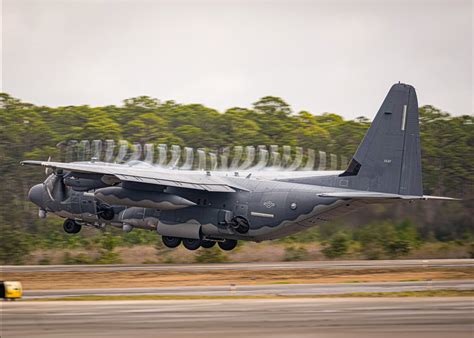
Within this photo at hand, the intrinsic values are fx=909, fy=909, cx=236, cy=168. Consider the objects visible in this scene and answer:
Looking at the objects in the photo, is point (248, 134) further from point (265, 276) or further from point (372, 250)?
point (265, 276)

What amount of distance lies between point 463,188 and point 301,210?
15826 mm

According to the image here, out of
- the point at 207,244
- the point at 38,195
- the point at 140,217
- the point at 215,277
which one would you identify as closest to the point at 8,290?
the point at 215,277

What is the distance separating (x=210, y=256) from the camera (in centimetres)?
4506

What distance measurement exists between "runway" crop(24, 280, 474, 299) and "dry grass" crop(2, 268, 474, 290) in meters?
2.02

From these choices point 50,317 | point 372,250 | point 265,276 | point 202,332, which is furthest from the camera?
point 372,250

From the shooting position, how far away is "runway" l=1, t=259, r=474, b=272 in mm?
39781

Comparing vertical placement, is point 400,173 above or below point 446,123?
below

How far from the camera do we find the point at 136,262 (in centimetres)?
4572

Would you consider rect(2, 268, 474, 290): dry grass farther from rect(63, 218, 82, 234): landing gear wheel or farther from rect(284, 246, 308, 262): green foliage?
rect(63, 218, 82, 234): landing gear wheel

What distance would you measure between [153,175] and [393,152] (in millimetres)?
11030

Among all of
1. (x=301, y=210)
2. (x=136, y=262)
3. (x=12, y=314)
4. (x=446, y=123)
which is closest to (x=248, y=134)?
(x=446, y=123)

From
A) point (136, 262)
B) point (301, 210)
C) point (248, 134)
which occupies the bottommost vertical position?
point (136, 262)

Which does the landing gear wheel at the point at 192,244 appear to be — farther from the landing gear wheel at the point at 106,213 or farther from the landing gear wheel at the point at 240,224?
the landing gear wheel at the point at 106,213

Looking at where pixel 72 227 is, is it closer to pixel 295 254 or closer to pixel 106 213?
pixel 106 213
